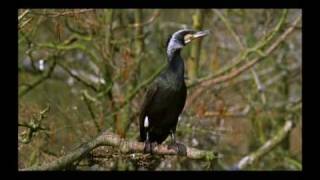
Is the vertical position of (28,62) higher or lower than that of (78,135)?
higher

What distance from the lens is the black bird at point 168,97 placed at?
255 inches

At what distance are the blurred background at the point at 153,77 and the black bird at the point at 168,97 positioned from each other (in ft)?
5.43

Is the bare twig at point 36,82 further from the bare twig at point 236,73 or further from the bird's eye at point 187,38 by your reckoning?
the bird's eye at point 187,38

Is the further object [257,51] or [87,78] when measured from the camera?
[87,78]

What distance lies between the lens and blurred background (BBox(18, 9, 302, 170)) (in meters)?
9.42

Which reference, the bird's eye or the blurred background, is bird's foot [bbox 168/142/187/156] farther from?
the blurred background

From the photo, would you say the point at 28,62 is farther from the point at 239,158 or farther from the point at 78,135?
the point at 239,158

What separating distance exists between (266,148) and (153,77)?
2033 millimetres

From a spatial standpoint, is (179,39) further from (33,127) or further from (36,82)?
(36,82)

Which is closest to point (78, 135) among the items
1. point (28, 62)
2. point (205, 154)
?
point (28, 62)

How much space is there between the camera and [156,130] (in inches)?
269

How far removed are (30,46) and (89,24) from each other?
29.6 inches

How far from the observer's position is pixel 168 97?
6.57 metres

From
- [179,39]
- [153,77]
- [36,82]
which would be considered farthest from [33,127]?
[36,82]
